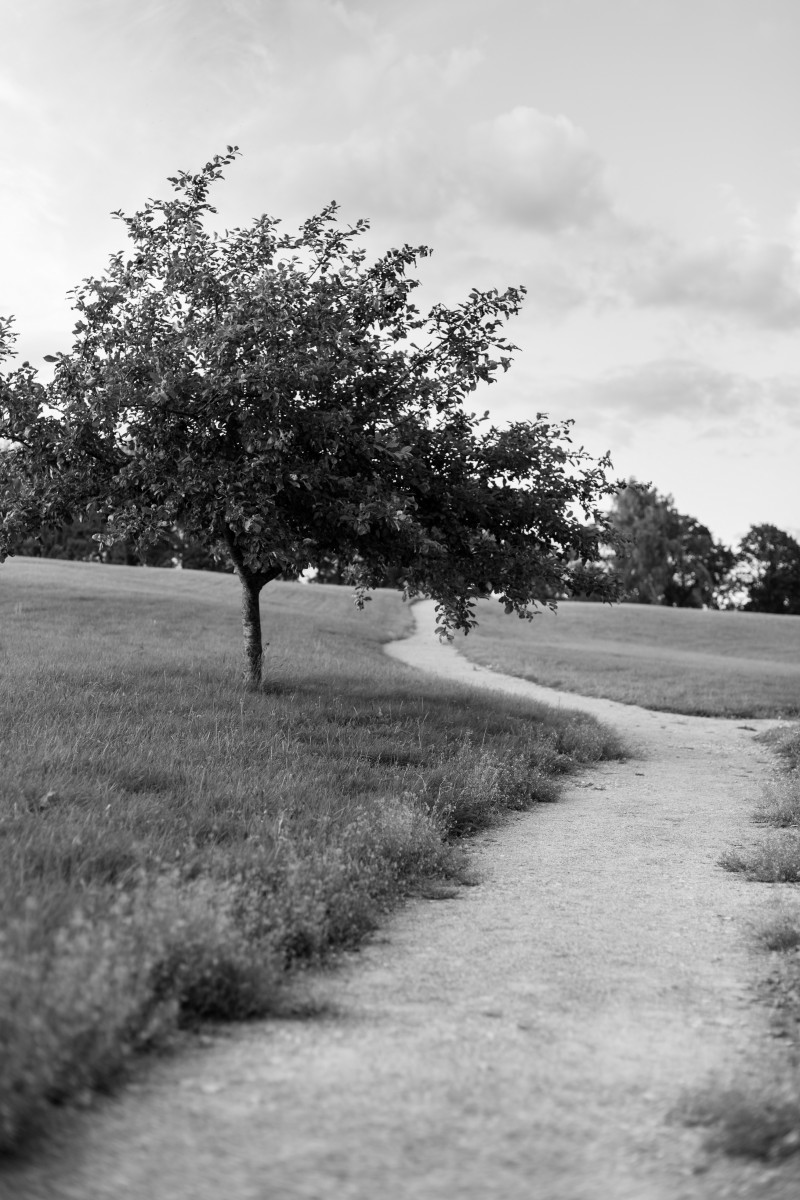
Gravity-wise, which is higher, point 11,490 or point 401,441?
point 401,441

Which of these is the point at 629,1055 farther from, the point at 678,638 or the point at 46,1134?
the point at 678,638

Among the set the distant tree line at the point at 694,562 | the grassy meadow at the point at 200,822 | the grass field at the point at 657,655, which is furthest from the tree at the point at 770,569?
the grassy meadow at the point at 200,822

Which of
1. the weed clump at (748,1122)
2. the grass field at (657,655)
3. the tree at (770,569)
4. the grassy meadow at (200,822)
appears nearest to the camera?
the weed clump at (748,1122)

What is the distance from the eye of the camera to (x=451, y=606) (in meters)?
15.7

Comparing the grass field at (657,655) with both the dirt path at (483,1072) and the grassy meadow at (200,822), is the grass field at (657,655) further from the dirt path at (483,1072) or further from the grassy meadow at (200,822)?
the dirt path at (483,1072)

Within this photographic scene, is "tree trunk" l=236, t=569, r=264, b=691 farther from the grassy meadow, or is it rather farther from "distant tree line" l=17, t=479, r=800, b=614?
"distant tree line" l=17, t=479, r=800, b=614

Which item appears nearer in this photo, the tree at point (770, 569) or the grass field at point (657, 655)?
the grass field at point (657, 655)

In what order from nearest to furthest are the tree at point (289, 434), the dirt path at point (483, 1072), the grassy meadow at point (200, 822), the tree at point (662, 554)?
the dirt path at point (483, 1072) < the grassy meadow at point (200, 822) < the tree at point (289, 434) < the tree at point (662, 554)

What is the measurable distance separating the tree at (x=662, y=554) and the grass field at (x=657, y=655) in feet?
82.4

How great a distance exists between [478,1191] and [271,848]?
173 inches

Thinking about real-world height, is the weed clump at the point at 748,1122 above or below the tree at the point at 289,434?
below

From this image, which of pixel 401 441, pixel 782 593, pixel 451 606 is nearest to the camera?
pixel 401 441

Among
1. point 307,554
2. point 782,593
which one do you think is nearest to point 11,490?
point 307,554

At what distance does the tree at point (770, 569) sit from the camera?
381ft
